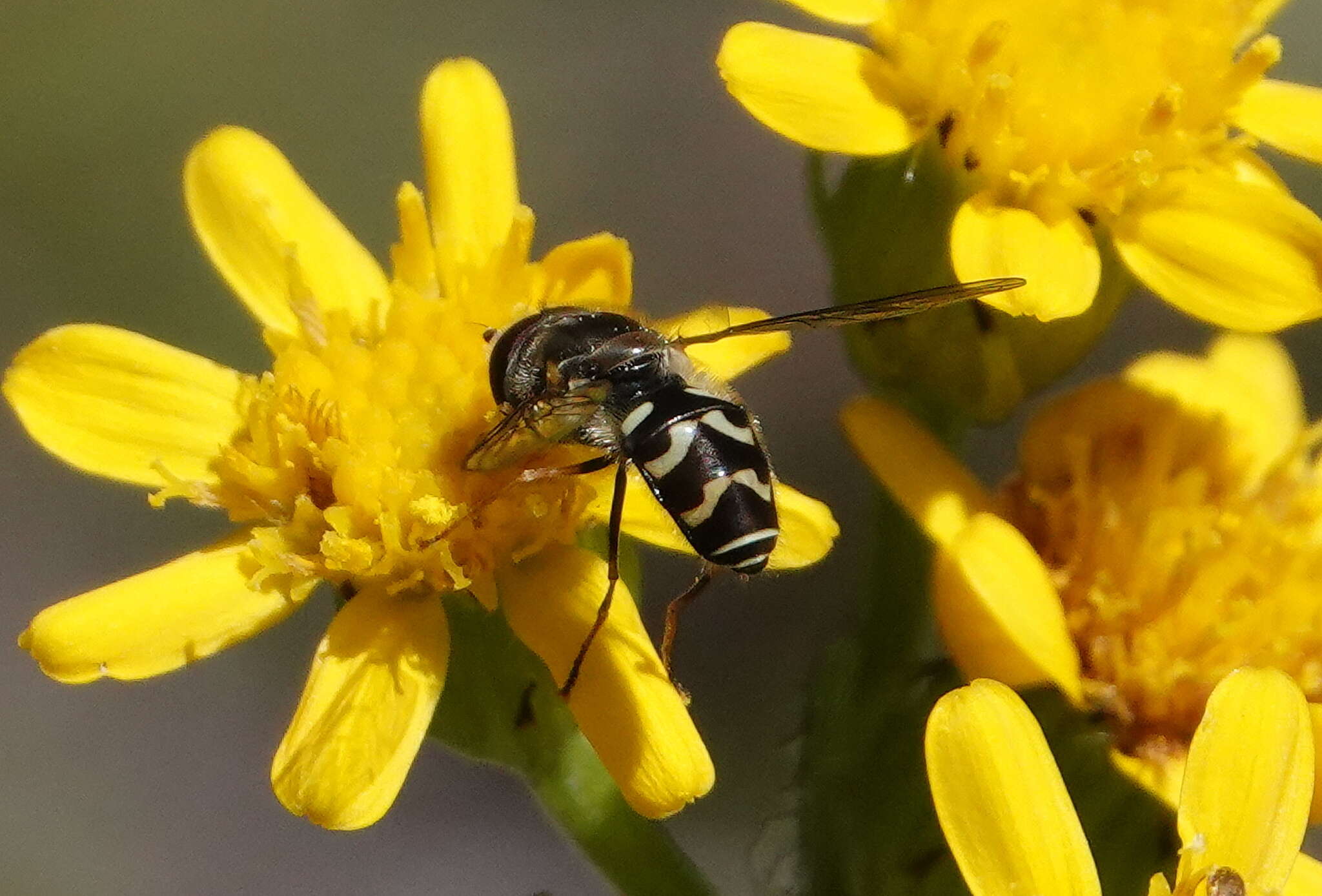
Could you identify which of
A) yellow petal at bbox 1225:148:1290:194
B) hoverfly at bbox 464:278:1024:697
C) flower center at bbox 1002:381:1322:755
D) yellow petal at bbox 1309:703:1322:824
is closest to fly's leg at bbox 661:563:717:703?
hoverfly at bbox 464:278:1024:697

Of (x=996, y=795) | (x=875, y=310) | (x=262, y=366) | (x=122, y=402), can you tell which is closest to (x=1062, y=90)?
(x=875, y=310)

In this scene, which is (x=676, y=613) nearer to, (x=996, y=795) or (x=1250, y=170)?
(x=996, y=795)

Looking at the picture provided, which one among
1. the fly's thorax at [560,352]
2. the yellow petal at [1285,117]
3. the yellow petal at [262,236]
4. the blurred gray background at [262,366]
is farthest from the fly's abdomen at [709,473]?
the blurred gray background at [262,366]

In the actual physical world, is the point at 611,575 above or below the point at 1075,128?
below

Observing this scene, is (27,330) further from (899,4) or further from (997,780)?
(997,780)

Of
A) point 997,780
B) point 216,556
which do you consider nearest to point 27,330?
point 216,556

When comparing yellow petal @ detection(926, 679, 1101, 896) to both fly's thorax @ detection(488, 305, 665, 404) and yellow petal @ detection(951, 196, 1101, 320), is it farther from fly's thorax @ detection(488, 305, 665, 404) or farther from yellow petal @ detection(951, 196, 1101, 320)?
fly's thorax @ detection(488, 305, 665, 404)
